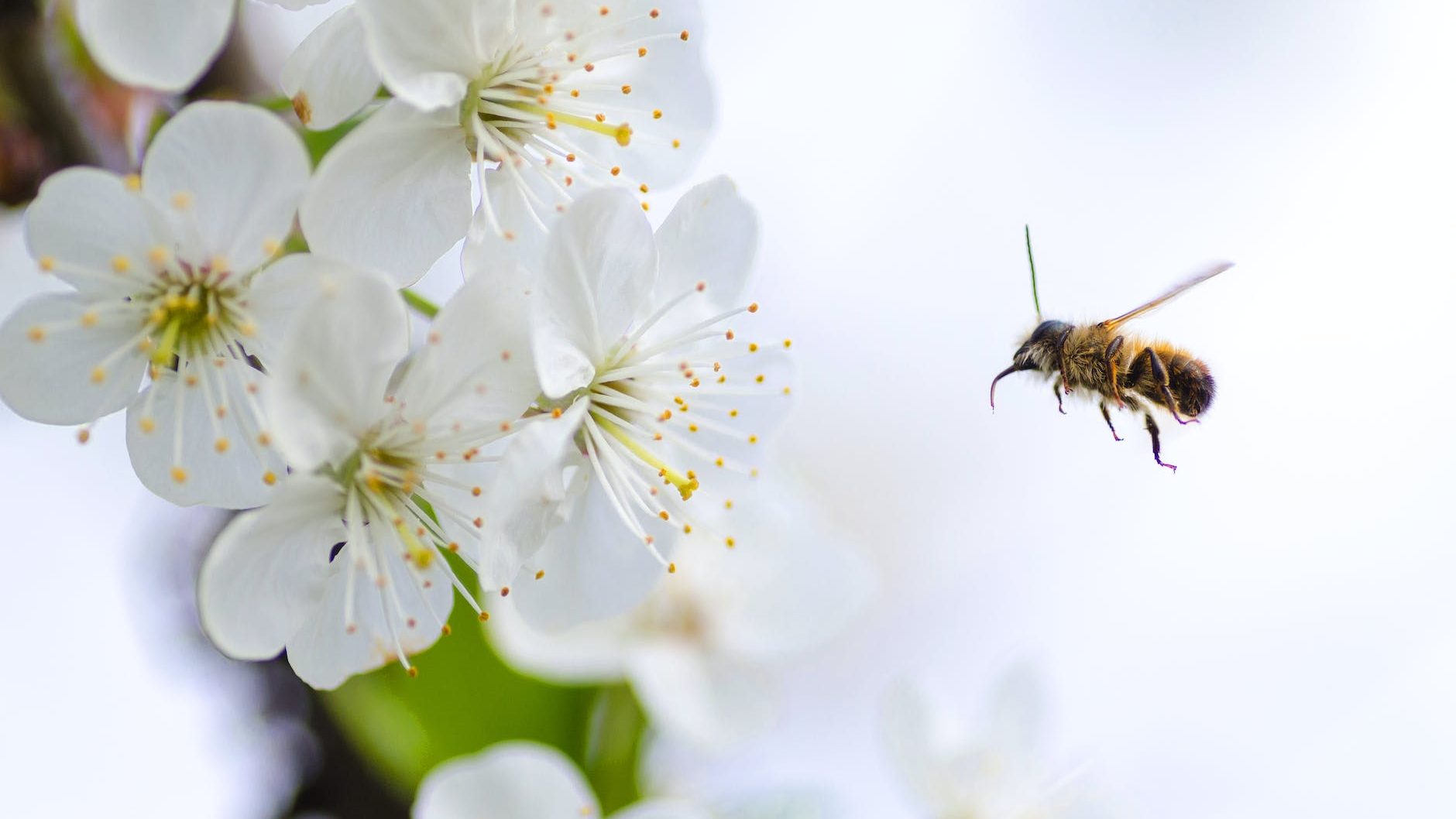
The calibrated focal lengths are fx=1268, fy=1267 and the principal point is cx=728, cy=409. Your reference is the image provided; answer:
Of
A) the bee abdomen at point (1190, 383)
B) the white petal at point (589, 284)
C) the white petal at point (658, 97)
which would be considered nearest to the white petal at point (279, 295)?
the white petal at point (589, 284)

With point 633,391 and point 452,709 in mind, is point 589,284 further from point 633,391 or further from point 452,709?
point 452,709

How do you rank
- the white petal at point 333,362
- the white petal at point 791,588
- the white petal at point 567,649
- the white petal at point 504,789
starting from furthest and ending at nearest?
the white petal at point 791,588
the white petal at point 567,649
the white petal at point 504,789
the white petal at point 333,362

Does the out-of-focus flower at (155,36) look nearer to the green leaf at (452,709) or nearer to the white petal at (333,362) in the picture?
the white petal at (333,362)

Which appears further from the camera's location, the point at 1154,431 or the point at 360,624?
the point at 1154,431

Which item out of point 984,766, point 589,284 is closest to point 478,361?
point 589,284

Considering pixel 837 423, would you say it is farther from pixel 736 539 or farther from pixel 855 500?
pixel 736 539

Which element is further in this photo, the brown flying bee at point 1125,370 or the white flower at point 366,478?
the brown flying bee at point 1125,370

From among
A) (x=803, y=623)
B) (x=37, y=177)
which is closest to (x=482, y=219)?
(x=37, y=177)

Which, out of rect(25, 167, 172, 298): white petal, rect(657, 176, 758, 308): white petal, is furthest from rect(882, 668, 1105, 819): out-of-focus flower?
rect(25, 167, 172, 298): white petal
